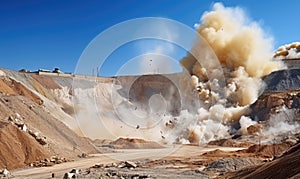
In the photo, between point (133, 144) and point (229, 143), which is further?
point (229, 143)

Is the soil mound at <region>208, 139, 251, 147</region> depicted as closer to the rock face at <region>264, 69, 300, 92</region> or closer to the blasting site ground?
the blasting site ground

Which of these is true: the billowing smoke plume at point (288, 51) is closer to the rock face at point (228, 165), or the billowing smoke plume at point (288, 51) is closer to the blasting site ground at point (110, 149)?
the blasting site ground at point (110, 149)

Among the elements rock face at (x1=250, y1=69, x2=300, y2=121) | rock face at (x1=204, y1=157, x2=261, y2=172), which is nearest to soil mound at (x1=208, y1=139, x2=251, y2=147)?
rock face at (x1=250, y1=69, x2=300, y2=121)

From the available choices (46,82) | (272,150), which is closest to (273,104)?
(272,150)

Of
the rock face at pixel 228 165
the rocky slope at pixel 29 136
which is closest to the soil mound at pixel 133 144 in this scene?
the rocky slope at pixel 29 136

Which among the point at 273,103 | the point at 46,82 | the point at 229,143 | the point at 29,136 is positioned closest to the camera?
the point at 29,136

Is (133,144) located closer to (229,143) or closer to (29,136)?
(229,143)

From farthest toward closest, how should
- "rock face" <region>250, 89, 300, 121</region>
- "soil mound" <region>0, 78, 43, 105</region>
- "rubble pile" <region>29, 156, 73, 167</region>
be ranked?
1. "rock face" <region>250, 89, 300, 121</region>
2. "soil mound" <region>0, 78, 43, 105</region>
3. "rubble pile" <region>29, 156, 73, 167</region>

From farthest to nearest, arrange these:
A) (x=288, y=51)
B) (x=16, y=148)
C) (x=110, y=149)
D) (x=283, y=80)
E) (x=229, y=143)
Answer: (x=288, y=51)
(x=283, y=80)
(x=229, y=143)
(x=110, y=149)
(x=16, y=148)

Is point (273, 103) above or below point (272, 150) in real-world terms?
above
